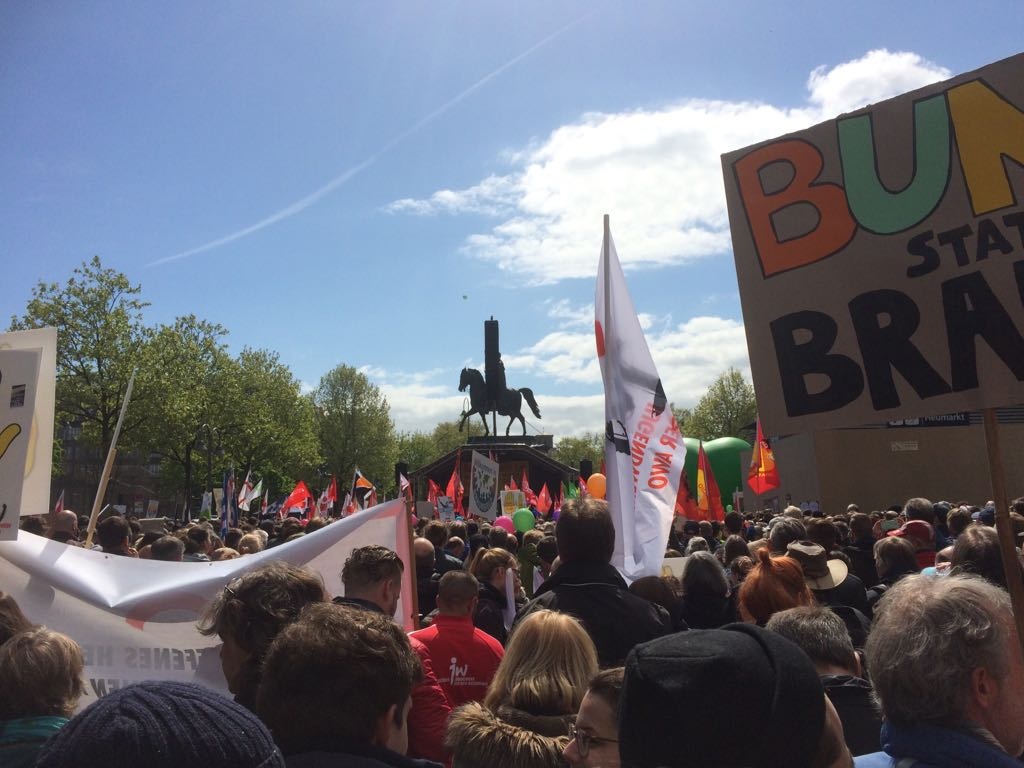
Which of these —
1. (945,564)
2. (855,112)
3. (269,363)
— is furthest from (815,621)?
(269,363)

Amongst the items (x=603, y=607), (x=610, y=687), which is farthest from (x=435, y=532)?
(x=610, y=687)

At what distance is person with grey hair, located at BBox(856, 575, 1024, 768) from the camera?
1922 millimetres

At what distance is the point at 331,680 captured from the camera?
6.82 ft

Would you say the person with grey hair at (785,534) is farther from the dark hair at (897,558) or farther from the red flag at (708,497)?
the red flag at (708,497)

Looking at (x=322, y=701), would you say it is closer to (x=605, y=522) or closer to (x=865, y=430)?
(x=605, y=522)

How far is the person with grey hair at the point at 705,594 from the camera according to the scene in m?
5.35

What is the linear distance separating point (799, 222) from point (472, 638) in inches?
101

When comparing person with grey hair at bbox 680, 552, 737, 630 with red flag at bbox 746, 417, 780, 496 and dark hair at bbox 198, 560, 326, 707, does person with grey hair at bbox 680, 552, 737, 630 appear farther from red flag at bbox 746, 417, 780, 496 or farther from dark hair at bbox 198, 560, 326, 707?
red flag at bbox 746, 417, 780, 496

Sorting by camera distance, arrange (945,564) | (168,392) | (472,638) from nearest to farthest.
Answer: (472,638) < (945,564) < (168,392)

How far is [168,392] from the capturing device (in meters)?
37.0

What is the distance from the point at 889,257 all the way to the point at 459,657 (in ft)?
8.80

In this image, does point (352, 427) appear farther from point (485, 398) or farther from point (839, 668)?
point (839, 668)

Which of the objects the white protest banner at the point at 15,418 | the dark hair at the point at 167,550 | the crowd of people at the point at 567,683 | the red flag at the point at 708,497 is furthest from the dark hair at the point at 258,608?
the red flag at the point at 708,497

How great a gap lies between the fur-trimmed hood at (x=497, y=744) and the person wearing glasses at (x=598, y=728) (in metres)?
0.27
